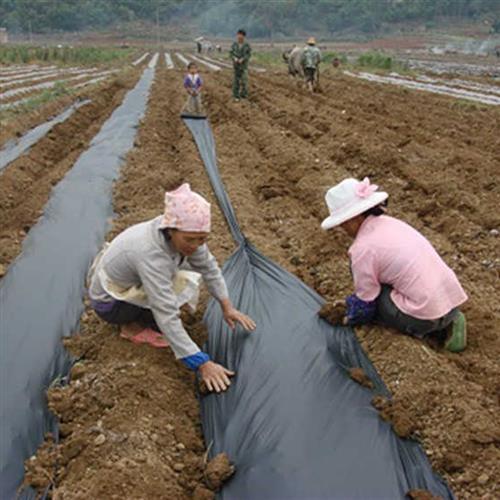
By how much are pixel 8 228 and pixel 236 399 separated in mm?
3586

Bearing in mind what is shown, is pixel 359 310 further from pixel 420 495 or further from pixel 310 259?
pixel 310 259

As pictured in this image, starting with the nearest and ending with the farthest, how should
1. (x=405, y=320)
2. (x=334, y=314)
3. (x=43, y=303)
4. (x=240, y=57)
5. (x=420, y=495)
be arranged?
1. (x=420, y=495)
2. (x=405, y=320)
3. (x=334, y=314)
4. (x=43, y=303)
5. (x=240, y=57)

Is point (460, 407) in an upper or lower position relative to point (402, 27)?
upper

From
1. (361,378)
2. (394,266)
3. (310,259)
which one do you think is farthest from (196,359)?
(310,259)

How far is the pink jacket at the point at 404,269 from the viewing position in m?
3.16

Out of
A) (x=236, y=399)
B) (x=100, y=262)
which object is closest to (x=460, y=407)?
(x=236, y=399)

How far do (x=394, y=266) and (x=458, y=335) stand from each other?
2.12 ft

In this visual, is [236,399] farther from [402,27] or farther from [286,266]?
[402,27]

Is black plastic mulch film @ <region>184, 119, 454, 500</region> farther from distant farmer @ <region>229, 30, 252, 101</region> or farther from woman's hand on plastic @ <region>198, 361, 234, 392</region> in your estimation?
distant farmer @ <region>229, 30, 252, 101</region>

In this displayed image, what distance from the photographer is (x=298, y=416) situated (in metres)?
2.82

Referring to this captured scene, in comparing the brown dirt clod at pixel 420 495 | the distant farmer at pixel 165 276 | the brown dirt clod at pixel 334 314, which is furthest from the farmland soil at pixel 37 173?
the brown dirt clod at pixel 420 495

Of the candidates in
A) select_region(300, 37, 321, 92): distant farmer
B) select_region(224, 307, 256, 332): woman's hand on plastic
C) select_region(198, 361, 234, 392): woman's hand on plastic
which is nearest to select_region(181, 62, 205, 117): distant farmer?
select_region(300, 37, 321, 92): distant farmer

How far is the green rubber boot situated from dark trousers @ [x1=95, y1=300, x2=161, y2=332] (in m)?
1.79

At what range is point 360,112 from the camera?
10828mm
